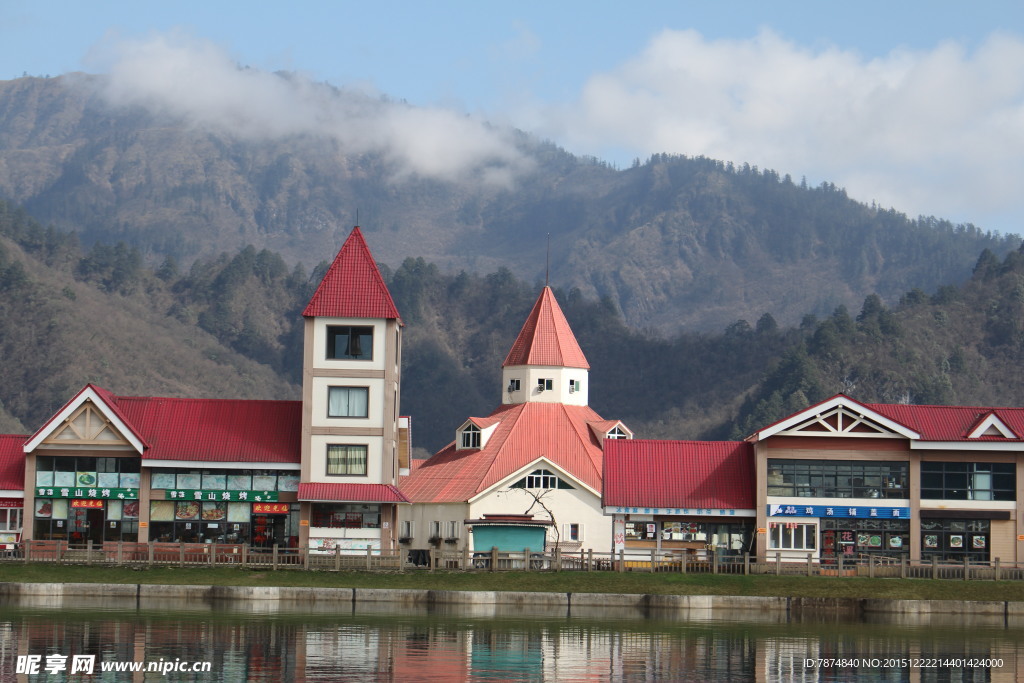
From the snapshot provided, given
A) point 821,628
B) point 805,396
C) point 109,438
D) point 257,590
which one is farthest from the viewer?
point 805,396

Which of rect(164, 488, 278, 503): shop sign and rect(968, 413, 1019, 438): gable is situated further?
rect(968, 413, 1019, 438): gable

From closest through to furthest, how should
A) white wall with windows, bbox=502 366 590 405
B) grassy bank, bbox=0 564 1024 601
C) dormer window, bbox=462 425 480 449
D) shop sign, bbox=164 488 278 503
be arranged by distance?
grassy bank, bbox=0 564 1024 601, shop sign, bbox=164 488 278 503, dormer window, bbox=462 425 480 449, white wall with windows, bbox=502 366 590 405

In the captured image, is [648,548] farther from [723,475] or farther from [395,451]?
[395,451]

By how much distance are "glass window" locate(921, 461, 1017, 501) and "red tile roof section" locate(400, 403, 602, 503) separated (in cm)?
1626

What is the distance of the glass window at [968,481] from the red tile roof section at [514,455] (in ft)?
53.4

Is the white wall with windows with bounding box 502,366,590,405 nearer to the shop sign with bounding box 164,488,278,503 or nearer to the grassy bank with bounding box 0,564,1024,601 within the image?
the shop sign with bounding box 164,488,278,503

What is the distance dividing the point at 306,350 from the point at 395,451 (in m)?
6.18

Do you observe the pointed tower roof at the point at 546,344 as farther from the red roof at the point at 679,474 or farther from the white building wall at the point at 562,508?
the red roof at the point at 679,474

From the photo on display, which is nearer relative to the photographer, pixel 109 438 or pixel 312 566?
pixel 312 566

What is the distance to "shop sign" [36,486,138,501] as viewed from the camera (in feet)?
238

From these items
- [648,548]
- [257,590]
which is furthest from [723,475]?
[257,590]

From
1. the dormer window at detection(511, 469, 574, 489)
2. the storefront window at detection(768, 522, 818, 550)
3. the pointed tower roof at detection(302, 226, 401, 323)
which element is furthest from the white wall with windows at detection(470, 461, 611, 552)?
the pointed tower roof at detection(302, 226, 401, 323)

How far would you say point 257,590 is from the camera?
200 ft

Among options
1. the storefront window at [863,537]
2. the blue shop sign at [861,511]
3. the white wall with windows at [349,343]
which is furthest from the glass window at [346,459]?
the storefront window at [863,537]
